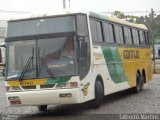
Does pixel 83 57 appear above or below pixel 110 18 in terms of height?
below

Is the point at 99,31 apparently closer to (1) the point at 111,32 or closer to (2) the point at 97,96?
(1) the point at 111,32

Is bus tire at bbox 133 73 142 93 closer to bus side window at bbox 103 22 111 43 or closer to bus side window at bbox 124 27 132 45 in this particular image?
bus side window at bbox 124 27 132 45

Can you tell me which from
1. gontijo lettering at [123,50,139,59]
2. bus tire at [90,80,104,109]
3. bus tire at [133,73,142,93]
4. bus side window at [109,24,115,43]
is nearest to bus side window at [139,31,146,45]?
gontijo lettering at [123,50,139,59]

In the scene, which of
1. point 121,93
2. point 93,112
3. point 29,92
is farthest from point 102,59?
point 121,93

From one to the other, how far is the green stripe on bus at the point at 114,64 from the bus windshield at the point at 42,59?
3.10 m

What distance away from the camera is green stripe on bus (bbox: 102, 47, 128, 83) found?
18.0m

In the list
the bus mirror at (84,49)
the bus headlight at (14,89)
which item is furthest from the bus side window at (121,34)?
the bus headlight at (14,89)

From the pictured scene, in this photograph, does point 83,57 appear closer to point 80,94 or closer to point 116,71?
point 80,94

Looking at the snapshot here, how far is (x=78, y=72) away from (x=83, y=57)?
719mm

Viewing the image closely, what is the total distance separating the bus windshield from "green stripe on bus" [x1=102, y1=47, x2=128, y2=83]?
3104 mm

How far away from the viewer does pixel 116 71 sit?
19156mm

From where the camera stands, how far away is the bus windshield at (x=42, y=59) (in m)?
14.6

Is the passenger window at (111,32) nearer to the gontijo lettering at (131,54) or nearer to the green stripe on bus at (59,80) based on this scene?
the gontijo lettering at (131,54)

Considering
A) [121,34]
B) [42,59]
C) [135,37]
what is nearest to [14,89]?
[42,59]
